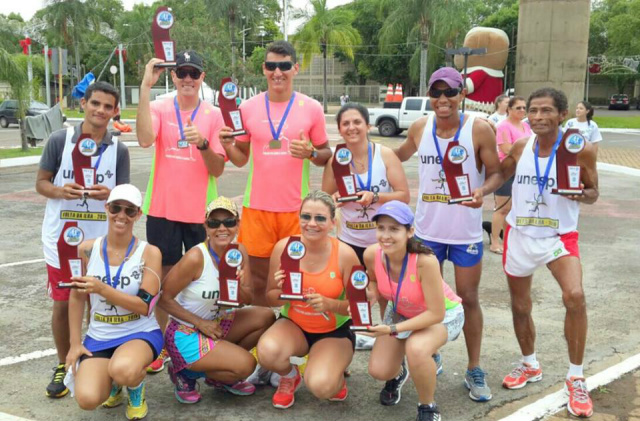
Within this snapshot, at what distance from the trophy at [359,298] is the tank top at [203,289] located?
3.09 feet

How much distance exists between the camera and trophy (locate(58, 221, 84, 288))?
11.6ft

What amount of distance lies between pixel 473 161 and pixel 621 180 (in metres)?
11.8

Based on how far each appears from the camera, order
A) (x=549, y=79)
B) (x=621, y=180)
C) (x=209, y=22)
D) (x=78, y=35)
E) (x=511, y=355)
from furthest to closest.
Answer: (x=78, y=35), (x=209, y=22), (x=549, y=79), (x=621, y=180), (x=511, y=355)

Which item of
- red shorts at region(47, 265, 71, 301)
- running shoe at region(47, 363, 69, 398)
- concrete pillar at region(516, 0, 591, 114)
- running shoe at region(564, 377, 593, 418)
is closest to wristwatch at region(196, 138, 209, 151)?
red shorts at region(47, 265, 71, 301)

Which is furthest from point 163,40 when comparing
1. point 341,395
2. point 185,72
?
point 341,395

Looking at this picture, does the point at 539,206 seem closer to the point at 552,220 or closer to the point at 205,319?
the point at 552,220

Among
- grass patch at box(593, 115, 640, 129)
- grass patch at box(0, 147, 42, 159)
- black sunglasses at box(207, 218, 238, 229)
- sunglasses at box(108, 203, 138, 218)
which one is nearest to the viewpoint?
sunglasses at box(108, 203, 138, 218)

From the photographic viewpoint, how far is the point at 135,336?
12.4 feet

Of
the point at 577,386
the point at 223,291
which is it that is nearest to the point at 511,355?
the point at 577,386

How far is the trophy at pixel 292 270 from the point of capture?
3.68m

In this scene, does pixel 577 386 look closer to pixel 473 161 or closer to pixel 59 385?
pixel 473 161

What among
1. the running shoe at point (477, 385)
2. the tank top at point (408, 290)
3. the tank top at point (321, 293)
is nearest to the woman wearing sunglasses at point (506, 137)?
the running shoe at point (477, 385)

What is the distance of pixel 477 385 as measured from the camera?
4.01 m

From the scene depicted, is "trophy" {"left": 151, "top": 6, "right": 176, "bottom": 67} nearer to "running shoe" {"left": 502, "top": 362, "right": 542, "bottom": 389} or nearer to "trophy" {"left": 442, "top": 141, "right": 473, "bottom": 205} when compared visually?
"trophy" {"left": 442, "top": 141, "right": 473, "bottom": 205}
